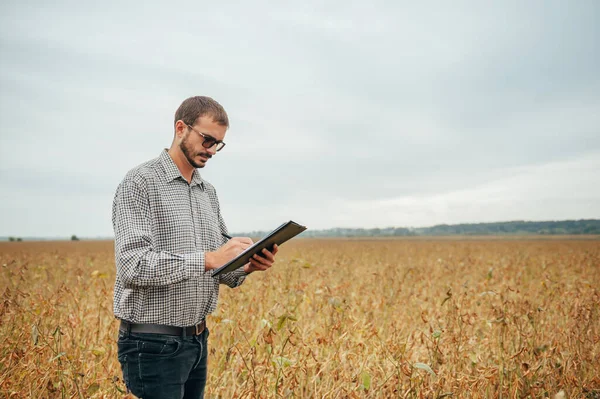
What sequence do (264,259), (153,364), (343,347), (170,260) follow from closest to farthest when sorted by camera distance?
(170,260), (153,364), (264,259), (343,347)

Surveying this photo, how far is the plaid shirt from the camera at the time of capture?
6.13 feet

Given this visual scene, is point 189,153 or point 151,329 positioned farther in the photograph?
point 189,153

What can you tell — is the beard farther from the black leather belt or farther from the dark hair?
the black leather belt

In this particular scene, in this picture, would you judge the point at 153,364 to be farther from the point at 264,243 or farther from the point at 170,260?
the point at 264,243

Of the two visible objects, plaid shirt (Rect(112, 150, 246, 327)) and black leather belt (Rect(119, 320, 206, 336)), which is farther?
black leather belt (Rect(119, 320, 206, 336))

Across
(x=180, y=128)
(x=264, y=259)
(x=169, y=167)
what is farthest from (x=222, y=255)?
(x=180, y=128)

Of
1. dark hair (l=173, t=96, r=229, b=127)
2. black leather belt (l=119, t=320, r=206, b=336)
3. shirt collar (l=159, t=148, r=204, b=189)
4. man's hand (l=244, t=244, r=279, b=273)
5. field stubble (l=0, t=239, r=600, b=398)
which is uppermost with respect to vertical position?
dark hair (l=173, t=96, r=229, b=127)

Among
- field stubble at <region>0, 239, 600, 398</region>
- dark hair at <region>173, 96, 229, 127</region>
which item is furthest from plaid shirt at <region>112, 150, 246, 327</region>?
field stubble at <region>0, 239, 600, 398</region>

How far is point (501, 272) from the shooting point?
11320 millimetres

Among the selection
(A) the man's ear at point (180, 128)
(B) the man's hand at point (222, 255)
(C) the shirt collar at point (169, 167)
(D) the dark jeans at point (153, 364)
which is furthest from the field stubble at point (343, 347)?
(A) the man's ear at point (180, 128)

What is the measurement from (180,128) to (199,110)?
15 cm

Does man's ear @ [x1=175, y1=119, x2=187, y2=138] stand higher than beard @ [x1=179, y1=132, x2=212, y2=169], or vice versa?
man's ear @ [x1=175, y1=119, x2=187, y2=138]

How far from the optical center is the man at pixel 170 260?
1896mm

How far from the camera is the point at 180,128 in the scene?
2254 millimetres
